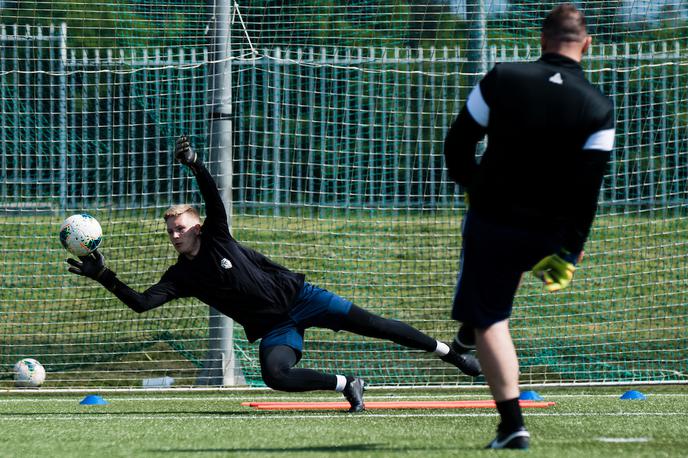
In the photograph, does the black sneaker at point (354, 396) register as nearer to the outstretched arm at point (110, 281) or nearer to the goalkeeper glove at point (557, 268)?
the outstretched arm at point (110, 281)

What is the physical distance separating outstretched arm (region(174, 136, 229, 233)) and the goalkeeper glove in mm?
2415

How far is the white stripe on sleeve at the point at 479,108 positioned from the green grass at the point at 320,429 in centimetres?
123

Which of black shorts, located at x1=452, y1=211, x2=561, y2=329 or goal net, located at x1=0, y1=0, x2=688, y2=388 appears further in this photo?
goal net, located at x1=0, y1=0, x2=688, y2=388

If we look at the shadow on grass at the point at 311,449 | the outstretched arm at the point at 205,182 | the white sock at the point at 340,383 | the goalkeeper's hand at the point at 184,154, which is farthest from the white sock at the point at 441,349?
the shadow on grass at the point at 311,449

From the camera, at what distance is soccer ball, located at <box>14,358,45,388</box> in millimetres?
8117

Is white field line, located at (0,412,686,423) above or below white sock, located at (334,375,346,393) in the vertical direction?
below

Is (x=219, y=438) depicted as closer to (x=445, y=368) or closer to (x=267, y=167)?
(x=445, y=368)

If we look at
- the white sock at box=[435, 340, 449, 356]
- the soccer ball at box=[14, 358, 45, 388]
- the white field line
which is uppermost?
the white sock at box=[435, 340, 449, 356]

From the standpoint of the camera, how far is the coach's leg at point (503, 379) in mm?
3924

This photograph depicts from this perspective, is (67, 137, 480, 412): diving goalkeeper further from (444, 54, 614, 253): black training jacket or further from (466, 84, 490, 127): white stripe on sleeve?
(466, 84, 490, 127): white stripe on sleeve

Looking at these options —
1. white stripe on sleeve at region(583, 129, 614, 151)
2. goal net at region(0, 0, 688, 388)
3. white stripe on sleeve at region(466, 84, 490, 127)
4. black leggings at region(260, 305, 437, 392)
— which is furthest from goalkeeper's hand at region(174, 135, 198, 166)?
goal net at region(0, 0, 688, 388)

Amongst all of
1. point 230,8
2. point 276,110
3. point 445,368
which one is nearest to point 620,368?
point 445,368

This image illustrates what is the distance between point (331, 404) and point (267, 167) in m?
3.56

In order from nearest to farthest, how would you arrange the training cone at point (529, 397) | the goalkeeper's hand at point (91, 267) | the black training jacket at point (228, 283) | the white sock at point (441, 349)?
the goalkeeper's hand at point (91, 267) → the black training jacket at point (228, 283) → the white sock at point (441, 349) → the training cone at point (529, 397)
